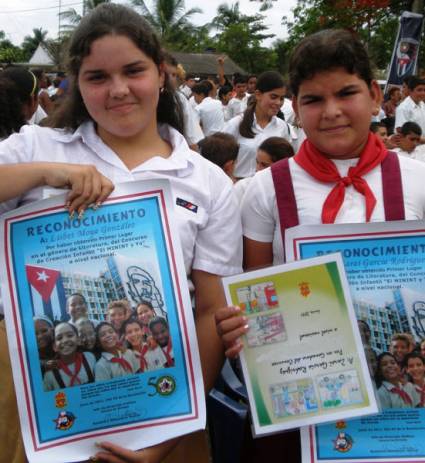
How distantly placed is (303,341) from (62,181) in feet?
2.60

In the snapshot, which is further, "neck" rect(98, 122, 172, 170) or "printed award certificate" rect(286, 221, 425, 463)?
"neck" rect(98, 122, 172, 170)

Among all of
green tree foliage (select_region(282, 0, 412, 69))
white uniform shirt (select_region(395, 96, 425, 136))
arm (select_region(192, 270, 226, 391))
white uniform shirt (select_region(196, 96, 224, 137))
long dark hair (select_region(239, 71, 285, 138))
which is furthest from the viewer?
green tree foliage (select_region(282, 0, 412, 69))

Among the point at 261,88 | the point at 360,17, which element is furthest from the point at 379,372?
the point at 360,17

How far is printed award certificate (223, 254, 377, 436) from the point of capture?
1591 mm

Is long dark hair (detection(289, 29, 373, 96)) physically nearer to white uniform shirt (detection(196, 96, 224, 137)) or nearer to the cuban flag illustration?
the cuban flag illustration

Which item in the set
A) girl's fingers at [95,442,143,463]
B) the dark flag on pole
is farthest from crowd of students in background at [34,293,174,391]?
the dark flag on pole

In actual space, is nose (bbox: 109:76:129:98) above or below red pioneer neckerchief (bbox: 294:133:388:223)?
above

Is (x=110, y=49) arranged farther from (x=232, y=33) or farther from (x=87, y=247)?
(x=232, y=33)

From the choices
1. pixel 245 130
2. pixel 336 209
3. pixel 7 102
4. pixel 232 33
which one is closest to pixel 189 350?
pixel 336 209

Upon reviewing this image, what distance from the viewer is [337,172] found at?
1.78 meters

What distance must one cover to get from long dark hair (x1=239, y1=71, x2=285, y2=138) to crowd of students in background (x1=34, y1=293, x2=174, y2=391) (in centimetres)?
466

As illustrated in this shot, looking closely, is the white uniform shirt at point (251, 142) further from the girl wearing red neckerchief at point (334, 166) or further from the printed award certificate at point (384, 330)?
the printed award certificate at point (384, 330)

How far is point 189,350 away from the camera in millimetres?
1604

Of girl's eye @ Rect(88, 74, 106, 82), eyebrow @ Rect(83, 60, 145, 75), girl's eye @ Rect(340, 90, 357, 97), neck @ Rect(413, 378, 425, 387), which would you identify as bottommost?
neck @ Rect(413, 378, 425, 387)
